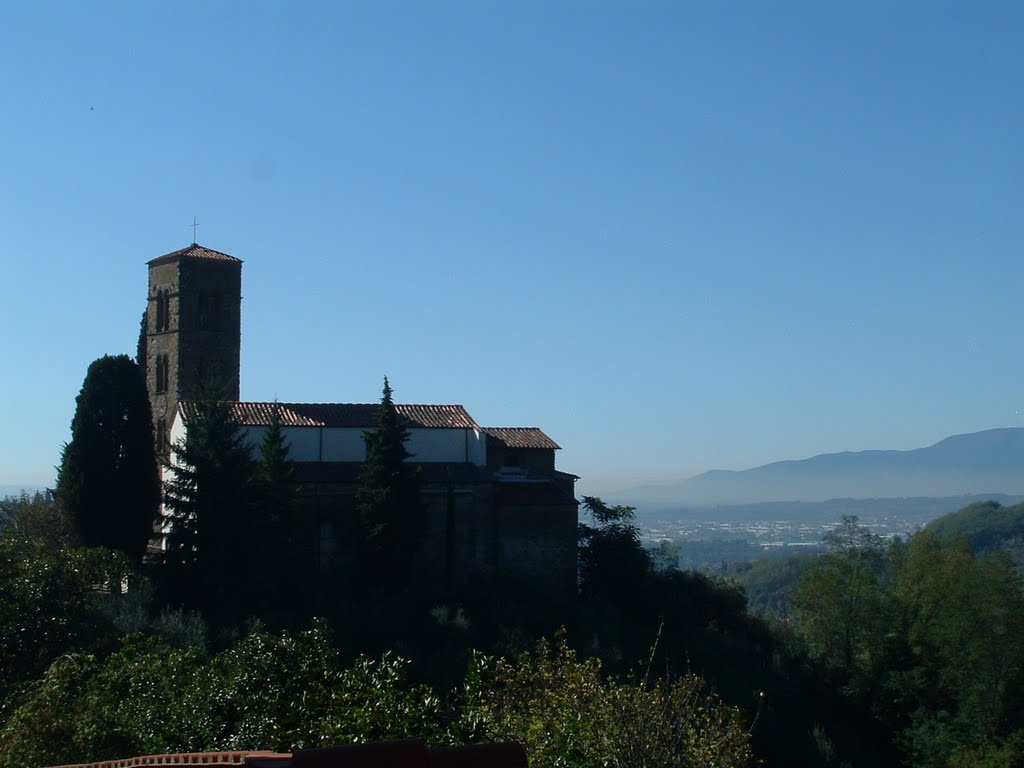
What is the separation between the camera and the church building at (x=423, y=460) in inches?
1511

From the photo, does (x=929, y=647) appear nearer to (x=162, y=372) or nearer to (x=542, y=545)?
(x=542, y=545)

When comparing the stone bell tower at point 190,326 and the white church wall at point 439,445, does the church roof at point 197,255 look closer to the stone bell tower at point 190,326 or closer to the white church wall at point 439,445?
the stone bell tower at point 190,326

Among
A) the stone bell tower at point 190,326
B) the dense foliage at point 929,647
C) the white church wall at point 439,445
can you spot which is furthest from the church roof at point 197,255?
the dense foliage at point 929,647

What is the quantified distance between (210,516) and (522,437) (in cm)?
1319

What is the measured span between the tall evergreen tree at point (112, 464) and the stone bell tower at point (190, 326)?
15.3ft

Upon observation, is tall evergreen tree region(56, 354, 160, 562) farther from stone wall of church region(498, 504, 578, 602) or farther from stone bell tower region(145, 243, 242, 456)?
stone wall of church region(498, 504, 578, 602)

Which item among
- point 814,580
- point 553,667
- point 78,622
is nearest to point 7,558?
point 78,622

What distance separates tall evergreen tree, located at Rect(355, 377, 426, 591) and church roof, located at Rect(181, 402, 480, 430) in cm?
233

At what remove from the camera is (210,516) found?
3366cm

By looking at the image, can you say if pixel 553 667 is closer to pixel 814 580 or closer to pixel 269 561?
pixel 269 561

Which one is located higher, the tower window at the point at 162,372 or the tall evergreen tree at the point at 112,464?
the tower window at the point at 162,372

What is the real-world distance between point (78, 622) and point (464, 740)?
11.4m

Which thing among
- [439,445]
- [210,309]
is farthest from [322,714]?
[210,309]

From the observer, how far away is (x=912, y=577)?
155 ft
